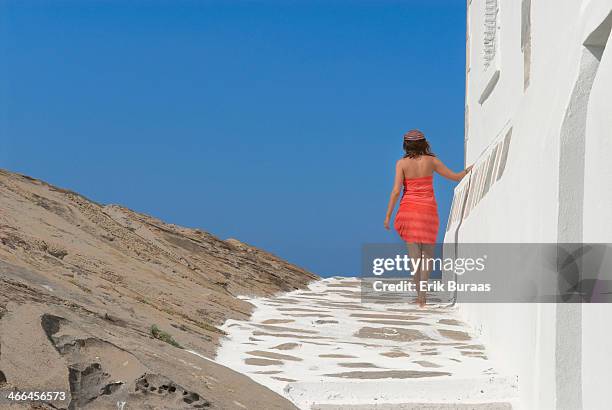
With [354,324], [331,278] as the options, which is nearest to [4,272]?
[354,324]

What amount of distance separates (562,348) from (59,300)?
3360mm

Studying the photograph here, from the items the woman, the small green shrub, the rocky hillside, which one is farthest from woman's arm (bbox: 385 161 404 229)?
the small green shrub

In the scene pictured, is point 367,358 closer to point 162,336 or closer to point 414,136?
point 162,336

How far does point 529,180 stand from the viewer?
4359 mm

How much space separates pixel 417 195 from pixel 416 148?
53 cm

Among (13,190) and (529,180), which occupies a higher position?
(13,190)

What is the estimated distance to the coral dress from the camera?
8.46 m

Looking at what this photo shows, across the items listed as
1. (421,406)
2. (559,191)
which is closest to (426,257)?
(421,406)

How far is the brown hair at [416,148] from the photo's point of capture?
854 centimetres

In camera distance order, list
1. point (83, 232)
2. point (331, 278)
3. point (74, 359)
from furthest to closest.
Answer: point (331, 278) → point (83, 232) → point (74, 359)

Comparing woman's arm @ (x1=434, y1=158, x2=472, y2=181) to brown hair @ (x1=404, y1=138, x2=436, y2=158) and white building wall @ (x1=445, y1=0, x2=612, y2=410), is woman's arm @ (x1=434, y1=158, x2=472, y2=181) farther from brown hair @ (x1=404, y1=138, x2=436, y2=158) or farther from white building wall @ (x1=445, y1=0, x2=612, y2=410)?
white building wall @ (x1=445, y1=0, x2=612, y2=410)

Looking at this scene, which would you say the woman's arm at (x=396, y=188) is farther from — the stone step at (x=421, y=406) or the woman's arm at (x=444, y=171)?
the stone step at (x=421, y=406)

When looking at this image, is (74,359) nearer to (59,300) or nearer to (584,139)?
(59,300)

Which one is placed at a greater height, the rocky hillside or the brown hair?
the brown hair
